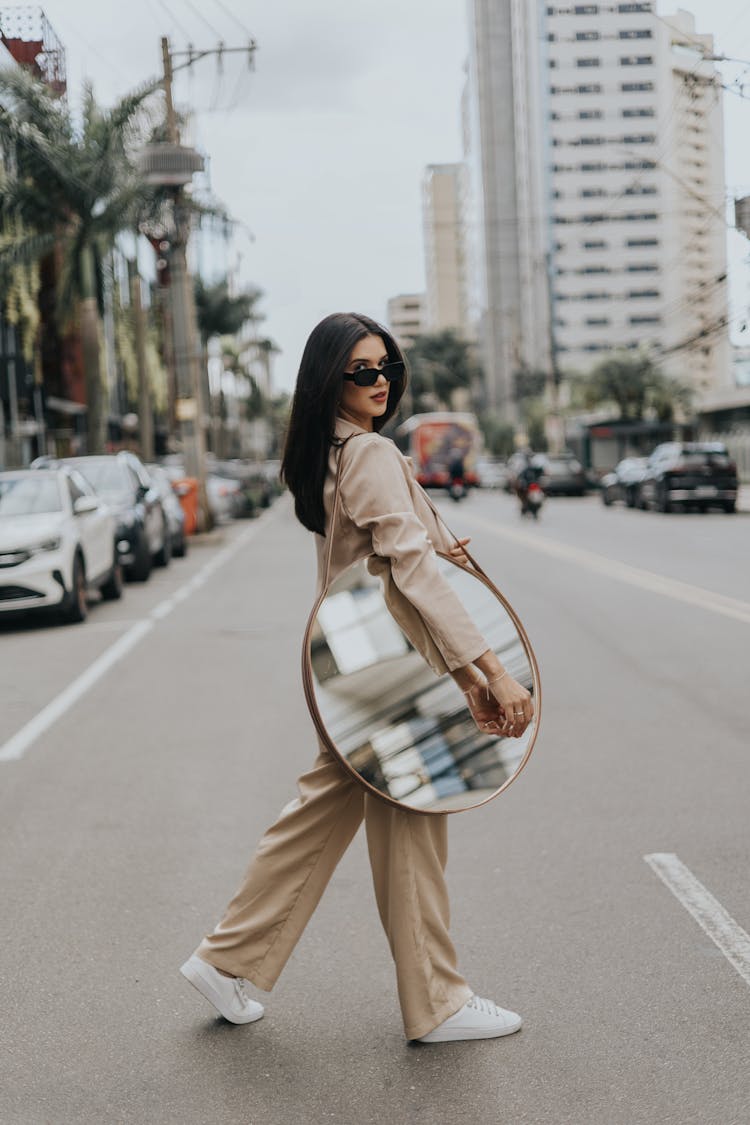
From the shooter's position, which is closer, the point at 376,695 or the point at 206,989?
the point at 376,695

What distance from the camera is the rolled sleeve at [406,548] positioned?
10.4ft

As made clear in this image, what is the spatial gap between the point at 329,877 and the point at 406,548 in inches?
34.9

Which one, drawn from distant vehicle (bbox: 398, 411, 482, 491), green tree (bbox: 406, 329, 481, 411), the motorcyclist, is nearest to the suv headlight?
the motorcyclist

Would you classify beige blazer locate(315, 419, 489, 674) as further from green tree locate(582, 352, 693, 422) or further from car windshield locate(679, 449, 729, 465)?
green tree locate(582, 352, 693, 422)

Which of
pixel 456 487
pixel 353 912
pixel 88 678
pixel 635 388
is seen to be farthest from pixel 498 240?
pixel 353 912

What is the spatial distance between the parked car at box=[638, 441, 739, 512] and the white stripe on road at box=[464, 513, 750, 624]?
28.1ft

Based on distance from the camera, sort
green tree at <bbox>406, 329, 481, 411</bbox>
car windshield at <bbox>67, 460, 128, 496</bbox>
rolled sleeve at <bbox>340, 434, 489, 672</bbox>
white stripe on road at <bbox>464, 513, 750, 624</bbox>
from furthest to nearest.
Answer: green tree at <bbox>406, 329, 481, 411</bbox>, car windshield at <bbox>67, 460, 128, 496</bbox>, white stripe on road at <bbox>464, 513, 750, 624</bbox>, rolled sleeve at <bbox>340, 434, 489, 672</bbox>

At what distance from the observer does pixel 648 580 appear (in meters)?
15.7

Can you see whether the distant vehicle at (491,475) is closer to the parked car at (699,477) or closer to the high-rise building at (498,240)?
the parked car at (699,477)

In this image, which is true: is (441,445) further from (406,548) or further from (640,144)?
(406,548)

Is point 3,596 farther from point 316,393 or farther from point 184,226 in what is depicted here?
point 184,226

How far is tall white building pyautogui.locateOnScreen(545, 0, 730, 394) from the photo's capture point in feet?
46.3

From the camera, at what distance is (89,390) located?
28.4 meters

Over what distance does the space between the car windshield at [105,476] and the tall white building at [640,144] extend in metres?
7.97
